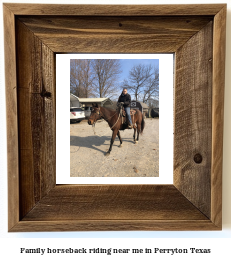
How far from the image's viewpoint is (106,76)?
0.57 metres

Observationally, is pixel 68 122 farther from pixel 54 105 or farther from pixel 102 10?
pixel 102 10

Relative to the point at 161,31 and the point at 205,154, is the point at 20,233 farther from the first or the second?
the point at 161,31

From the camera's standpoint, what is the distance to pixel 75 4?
0.54 meters

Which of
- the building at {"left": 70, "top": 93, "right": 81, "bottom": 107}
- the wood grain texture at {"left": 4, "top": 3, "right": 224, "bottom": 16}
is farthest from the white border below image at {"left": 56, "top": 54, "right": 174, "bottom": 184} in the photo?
the wood grain texture at {"left": 4, "top": 3, "right": 224, "bottom": 16}

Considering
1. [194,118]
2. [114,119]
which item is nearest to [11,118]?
[114,119]

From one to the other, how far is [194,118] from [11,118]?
1.84 feet

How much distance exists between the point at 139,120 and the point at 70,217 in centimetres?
37

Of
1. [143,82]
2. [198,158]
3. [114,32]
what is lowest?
[198,158]

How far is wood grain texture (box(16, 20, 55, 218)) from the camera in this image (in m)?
0.56

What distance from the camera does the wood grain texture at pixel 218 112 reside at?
55 centimetres

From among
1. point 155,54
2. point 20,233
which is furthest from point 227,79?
point 20,233

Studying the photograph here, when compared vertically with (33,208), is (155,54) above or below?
above

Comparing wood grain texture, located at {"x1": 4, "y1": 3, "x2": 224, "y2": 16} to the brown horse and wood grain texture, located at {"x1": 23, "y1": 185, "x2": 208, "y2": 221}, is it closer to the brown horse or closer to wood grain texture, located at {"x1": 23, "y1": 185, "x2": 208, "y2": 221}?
the brown horse

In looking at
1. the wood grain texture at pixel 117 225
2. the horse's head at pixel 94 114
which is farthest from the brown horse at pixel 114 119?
the wood grain texture at pixel 117 225
